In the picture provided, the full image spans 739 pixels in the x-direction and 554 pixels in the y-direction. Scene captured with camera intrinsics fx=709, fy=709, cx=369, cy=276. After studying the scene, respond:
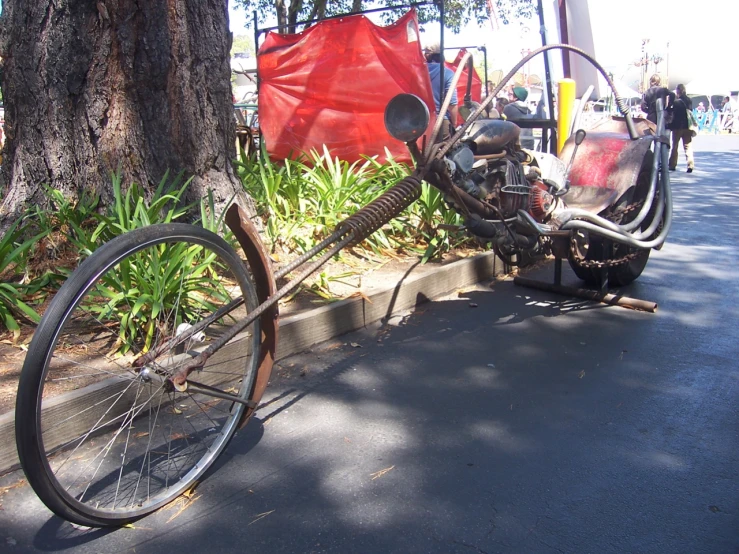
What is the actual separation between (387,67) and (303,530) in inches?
255

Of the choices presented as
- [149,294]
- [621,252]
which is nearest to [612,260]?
[621,252]

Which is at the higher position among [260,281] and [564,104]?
[564,104]

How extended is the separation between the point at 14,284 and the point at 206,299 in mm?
1058

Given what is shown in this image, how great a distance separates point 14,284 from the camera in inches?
157

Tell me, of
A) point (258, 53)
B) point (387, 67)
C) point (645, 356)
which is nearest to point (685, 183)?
point (387, 67)

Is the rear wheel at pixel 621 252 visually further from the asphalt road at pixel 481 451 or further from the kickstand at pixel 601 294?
the asphalt road at pixel 481 451

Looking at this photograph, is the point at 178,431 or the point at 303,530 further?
the point at 178,431

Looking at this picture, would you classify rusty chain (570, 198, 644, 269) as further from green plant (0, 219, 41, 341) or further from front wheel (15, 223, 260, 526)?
green plant (0, 219, 41, 341)

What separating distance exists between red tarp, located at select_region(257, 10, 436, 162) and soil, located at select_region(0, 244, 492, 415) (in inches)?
92.2

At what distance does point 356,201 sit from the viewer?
20.0 feet

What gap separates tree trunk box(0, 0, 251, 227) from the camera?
15.0 ft

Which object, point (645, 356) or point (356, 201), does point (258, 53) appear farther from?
point (645, 356)

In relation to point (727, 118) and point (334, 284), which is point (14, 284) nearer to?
point (334, 284)

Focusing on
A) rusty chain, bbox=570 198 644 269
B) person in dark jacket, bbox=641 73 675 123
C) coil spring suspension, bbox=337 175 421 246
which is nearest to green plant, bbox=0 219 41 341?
coil spring suspension, bbox=337 175 421 246
